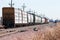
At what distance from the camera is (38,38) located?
9977 millimetres

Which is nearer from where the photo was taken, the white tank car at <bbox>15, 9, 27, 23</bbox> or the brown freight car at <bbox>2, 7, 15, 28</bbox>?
the brown freight car at <bbox>2, 7, 15, 28</bbox>

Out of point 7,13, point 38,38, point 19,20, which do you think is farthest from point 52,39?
point 19,20

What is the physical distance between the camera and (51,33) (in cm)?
1129

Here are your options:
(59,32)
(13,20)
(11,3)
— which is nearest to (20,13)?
(13,20)

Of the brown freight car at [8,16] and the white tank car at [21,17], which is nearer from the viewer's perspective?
the brown freight car at [8,16]

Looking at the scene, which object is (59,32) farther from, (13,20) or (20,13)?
(20,13)

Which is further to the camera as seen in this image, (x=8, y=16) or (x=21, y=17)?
(x=21, y=17)

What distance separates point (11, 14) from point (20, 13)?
7.23 m

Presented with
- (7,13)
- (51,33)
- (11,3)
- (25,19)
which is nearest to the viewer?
(51,33)

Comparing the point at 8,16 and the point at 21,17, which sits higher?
the point at 8,16

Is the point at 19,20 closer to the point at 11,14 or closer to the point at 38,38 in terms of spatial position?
the point at 11,14

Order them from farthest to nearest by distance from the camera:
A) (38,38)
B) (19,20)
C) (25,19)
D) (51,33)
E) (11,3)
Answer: (11,3), (25,19), (19,20), (51,33), (38,38)

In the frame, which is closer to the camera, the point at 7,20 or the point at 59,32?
the point at 59,32

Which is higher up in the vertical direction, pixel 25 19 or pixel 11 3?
pixel 11 3
